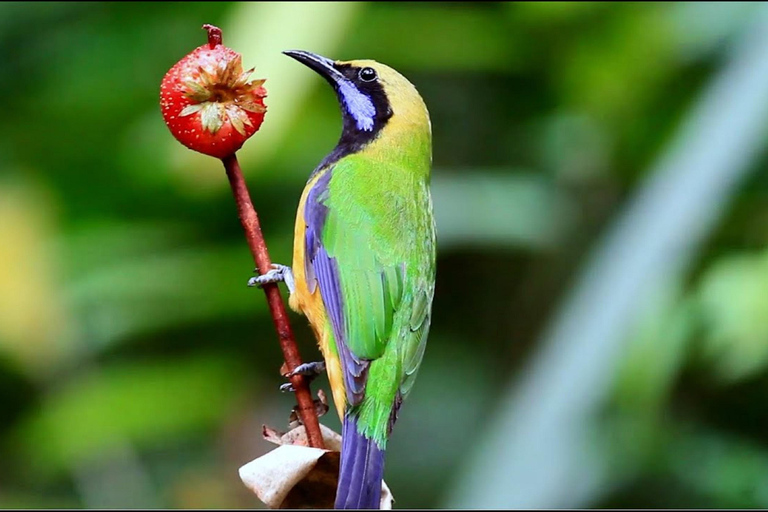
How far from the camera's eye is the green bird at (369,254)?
2.36 meters

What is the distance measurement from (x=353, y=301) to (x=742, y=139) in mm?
1496

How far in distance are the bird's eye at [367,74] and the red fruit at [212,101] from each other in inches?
49.4

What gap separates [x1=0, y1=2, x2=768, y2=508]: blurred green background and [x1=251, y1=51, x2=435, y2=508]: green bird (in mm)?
702

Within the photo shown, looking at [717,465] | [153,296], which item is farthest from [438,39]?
[717,465]

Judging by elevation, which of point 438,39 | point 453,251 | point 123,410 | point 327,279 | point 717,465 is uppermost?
point 438,39

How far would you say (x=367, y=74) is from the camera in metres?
2.89

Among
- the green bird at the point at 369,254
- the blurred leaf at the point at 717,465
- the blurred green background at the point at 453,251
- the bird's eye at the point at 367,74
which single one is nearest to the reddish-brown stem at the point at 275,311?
the green bird at the point at 369,254

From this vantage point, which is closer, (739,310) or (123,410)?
(739,310)

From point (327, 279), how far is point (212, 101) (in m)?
0.96

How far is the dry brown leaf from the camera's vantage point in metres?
1.42

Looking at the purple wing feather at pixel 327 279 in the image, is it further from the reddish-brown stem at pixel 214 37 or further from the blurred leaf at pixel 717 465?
the blurred leaf at pixel 717 465

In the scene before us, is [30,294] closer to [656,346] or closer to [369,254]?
[369,254]

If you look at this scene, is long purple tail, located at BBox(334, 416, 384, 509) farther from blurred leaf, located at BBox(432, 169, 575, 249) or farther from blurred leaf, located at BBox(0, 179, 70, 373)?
blurred leaf, located at BBox(432, 169, 575, 249)

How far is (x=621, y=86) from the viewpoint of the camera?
4.58 metres
